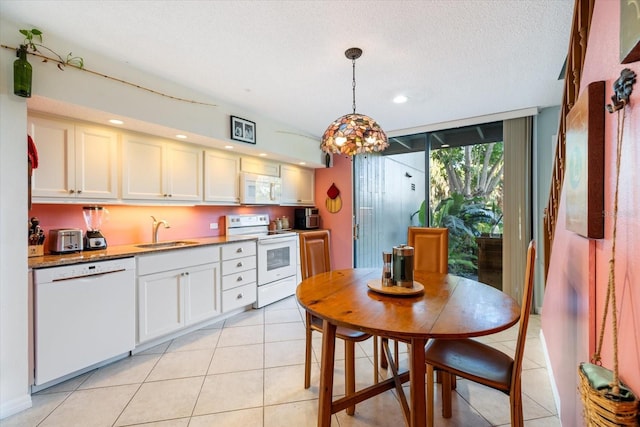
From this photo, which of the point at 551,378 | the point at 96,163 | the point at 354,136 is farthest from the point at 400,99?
the point at 96,163

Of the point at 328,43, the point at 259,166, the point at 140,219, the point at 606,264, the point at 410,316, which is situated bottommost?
the point at 410,316

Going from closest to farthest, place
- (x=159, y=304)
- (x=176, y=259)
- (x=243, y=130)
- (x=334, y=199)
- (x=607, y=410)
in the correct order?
(x=607, y=410)
(x=159, y=304)
(x=176, y=259)
(x=243, y=130)
(x=334, y=199)

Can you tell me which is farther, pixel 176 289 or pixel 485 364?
pixel 176 289

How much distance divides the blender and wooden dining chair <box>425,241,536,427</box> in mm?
2820

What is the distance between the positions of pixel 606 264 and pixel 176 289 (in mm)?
3020

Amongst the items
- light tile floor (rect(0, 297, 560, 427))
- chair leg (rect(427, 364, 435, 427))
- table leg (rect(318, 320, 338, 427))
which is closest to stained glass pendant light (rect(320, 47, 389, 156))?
table leg (rect(318, 320, 338, 427))

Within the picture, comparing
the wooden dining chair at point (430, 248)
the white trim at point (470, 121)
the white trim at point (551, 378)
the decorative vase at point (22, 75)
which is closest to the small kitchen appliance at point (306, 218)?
the white trim at point (470, 121)

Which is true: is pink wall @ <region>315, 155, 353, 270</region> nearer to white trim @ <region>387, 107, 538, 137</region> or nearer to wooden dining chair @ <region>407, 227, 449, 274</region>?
white trim @ <region>387, 107, 538, 137</region>

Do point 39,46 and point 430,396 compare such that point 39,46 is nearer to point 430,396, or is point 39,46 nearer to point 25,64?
point 25,64

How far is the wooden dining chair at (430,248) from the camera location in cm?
246

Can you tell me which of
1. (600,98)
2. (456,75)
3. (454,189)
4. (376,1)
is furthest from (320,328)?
(454,189)

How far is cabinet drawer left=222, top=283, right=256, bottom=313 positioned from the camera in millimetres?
3268

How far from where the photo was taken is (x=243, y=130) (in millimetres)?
3393

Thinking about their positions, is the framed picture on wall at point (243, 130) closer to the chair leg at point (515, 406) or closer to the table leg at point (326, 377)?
the table leg at point (326, 377)
